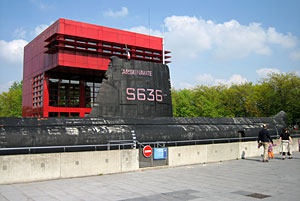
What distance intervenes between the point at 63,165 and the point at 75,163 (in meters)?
0.47

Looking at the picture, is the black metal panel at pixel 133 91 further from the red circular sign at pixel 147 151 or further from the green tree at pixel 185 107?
the green tree at pixel 185 107

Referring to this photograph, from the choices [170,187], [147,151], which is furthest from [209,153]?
[170,187]

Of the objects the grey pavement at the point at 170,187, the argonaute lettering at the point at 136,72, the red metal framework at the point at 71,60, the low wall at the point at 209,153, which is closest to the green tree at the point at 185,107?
the red metal framework at the point at 71,60

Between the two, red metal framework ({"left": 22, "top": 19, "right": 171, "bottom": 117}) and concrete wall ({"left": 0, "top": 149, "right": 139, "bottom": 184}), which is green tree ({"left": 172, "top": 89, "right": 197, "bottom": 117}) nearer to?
red metal framework ({"left": 22, "top": 19, "right": 171, "bottom": 117})

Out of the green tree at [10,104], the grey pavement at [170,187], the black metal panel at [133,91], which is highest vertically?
the green tree at [10,104]

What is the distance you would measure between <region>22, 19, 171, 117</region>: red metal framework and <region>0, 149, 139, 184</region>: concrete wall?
94.2 ft

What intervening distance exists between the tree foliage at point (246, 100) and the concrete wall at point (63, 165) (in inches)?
1517

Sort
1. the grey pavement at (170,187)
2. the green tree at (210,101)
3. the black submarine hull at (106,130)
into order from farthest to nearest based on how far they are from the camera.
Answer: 1. the green tree at (210,101)
2. the black submarine hull at (106,130)
3. the grey pavement at (170,187)

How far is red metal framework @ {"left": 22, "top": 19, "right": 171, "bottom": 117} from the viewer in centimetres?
4325

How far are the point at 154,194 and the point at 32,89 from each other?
164ft

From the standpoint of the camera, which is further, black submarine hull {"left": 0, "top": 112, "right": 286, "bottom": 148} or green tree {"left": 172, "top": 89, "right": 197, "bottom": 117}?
green tree {"left": 172, "top": 89, "right": 197, "bottom": 117}

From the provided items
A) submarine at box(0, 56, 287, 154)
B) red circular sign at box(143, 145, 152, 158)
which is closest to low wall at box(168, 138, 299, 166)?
submarine at box(0, 56, 287, 154)

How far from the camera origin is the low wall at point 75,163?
1009 cm

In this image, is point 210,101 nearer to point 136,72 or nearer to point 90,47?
point 90,47
